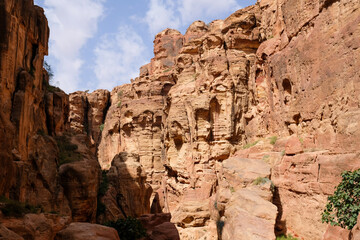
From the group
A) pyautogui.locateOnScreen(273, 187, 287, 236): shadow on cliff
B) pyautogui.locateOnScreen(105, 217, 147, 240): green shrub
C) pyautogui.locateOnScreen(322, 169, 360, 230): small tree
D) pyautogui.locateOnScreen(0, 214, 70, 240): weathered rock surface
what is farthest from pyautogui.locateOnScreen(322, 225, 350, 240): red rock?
pyautogui.locateOnScreen(105, 217, 147, 240): green shrub

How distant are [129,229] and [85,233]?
994 centimetres

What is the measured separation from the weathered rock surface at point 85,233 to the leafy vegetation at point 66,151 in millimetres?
12512

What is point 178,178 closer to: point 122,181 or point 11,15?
point 122,181

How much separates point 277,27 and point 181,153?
51.1ft

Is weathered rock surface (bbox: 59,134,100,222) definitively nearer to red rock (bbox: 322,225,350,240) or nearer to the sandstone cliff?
the sandstone cliff

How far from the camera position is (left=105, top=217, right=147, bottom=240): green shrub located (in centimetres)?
2030

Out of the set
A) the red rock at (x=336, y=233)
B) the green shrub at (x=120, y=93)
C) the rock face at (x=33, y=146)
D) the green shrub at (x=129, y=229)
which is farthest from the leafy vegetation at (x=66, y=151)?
the green shrub at (x=120, y=93)

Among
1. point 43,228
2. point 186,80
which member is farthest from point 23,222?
point 186,80

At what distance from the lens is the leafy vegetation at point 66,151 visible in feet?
76.9

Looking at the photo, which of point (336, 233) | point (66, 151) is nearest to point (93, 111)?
point (66, 151)

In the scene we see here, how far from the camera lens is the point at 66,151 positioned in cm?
2469

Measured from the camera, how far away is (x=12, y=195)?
49.8ft

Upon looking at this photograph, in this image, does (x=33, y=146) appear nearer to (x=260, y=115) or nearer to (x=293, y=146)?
(x=293, y=146)

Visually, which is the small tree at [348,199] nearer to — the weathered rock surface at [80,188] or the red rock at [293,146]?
the red rock at [293,146]
